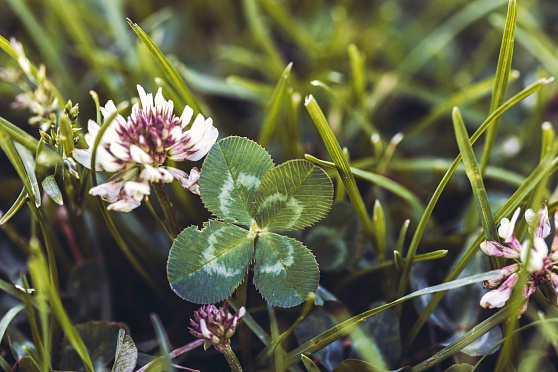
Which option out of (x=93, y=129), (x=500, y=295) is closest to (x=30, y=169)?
(x=93, y=129)

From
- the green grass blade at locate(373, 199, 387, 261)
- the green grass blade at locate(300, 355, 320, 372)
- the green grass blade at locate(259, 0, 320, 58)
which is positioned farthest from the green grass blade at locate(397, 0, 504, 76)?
the green grass blade at locate(300, 355, 320, 372)

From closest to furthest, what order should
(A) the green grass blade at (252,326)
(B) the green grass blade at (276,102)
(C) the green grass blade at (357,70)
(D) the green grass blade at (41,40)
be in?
(A) the green grass blade at (252,326), (B) the green grass blade at (276,102), (C) the green grass blade at (357,70), (D) the green grass blade at (41,40)

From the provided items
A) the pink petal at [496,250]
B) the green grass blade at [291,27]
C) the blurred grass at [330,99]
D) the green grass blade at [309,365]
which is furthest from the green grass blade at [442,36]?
the green grass blade at [309,365]

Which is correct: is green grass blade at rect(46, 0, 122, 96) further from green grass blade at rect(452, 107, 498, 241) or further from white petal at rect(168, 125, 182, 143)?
green grass blade at rect(452, 107, 498, 241)

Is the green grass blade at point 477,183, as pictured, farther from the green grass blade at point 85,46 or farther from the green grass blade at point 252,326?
the green grass blade at point 85,46

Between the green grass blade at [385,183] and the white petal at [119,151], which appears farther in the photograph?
the green grass blade at [385,183]

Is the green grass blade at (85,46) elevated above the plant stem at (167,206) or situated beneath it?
elevated above

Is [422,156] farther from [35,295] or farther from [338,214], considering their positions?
[35,295]
